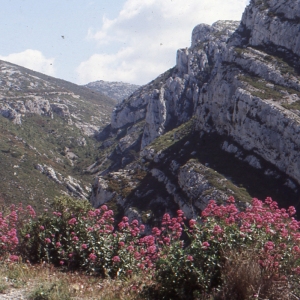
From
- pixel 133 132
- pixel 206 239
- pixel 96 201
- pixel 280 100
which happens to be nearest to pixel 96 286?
pixel 206 239

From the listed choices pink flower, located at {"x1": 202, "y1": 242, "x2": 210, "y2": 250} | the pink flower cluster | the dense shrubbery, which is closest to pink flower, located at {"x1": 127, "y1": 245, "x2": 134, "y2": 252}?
the dense shrubbery

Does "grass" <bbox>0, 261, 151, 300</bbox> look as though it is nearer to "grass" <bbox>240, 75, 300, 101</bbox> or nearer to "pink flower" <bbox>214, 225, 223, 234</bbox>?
"pink flower" <bbox>214, 225, 223, 234</bbox>

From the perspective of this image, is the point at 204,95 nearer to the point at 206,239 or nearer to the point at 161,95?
the point at 161,95

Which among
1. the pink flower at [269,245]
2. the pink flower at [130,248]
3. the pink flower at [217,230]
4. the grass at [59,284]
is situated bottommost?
the grass at [59,284]

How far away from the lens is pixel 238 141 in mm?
58906

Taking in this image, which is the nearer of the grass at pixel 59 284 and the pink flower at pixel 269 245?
the pink flower at pixel 269 245

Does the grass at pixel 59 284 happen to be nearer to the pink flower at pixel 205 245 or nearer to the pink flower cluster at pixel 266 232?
the pink flower at pixel 205 245

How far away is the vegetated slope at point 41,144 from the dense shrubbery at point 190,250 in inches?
2276

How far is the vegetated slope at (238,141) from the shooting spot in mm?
49500

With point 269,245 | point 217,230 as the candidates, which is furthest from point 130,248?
point 269,245

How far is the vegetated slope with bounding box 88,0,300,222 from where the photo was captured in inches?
1949

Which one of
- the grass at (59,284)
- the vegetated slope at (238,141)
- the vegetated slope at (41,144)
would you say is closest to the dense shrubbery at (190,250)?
the grass at (59,284)

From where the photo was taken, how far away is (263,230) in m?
6.46

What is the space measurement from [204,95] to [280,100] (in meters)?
19.7
